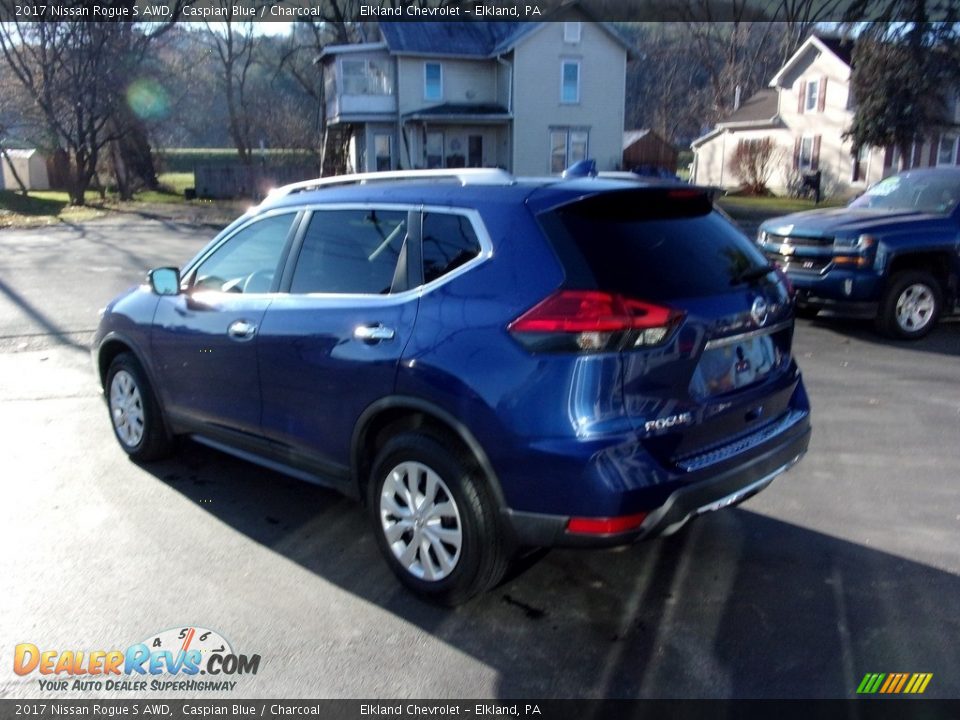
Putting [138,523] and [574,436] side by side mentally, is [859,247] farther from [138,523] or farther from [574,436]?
[138,523]

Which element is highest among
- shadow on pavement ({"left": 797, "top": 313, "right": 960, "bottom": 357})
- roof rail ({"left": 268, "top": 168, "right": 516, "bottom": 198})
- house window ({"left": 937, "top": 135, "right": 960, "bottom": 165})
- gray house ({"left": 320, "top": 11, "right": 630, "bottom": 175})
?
gray house ({"left": 320, "top": 11, "right": 630, "bottom": 175})

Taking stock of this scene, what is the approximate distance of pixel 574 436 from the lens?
9.99 feet

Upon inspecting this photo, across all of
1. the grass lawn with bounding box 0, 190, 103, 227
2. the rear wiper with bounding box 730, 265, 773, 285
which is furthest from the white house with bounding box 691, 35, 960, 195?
the rear wiper with bounding box 730, 265, 773, 285

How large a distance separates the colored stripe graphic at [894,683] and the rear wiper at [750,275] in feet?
5.40

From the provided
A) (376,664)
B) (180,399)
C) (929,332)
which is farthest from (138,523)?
(929,332)

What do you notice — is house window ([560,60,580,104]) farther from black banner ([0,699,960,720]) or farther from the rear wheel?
black banner ([0,699,960,720])

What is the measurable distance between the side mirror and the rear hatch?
2622 millimetres

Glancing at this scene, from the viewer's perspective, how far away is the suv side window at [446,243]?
3.47m

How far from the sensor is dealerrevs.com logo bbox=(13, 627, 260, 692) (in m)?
3.21

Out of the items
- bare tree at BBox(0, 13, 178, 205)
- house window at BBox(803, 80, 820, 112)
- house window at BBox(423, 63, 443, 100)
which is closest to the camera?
bare tree at BBox(0, 13, 178, 205)

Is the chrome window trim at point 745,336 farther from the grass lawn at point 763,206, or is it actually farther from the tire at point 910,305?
the grass lawn at point 763,206

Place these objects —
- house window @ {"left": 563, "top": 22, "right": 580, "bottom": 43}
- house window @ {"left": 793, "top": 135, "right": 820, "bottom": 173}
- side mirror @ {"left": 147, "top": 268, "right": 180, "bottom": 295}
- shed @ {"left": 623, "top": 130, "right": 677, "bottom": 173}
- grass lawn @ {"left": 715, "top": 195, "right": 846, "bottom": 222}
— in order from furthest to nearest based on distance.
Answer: shed @ {"left": 623, "top": 130, "right": 677, "bottom": 173}
house window @ {"left": 793, "top": 135, "right": 820, "bottom": 173}
house window @ {"left": 563, "top": 22, "right": 580, "bottom": 43}
grass lawn @ {"left": 715, "top": 195, "right": 846, "bottom": 222}
side mirror @ {"left": 147, "top": 268, "right": 180, "bottom": 295}

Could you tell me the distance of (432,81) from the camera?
1438 inches

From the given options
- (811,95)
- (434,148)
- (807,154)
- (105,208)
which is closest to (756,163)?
(807,154)
